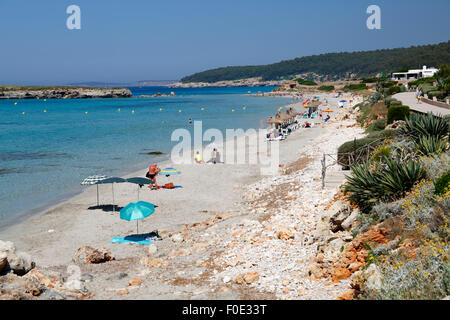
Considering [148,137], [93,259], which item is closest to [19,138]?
[148,137]

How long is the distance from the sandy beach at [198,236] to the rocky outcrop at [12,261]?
1.29m

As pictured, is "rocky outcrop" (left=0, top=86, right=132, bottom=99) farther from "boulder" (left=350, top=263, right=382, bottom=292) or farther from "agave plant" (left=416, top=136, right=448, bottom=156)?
"boulder" (left=350, top=263, right=382, bottom=292)

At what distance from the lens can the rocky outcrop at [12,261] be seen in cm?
700

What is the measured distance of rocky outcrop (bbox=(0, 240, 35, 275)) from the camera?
700 cm

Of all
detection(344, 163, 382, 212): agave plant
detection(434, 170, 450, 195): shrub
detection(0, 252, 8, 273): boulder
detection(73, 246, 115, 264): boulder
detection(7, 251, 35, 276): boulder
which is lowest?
detection(73, 246, 115, 264): boulder

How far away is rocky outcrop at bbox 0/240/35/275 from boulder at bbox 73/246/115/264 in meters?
2.40

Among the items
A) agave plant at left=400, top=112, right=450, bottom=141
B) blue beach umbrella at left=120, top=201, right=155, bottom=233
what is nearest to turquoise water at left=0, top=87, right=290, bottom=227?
blue beach umbrella at left=120, top=201, right=155, bottom=233

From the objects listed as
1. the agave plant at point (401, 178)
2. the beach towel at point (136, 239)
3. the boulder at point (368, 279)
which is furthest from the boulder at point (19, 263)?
the agave plant at point (401, 178)

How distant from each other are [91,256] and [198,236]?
9.52ft

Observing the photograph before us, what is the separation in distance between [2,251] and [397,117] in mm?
19352

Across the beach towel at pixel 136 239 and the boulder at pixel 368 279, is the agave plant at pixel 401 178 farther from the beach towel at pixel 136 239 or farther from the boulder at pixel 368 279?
the beach towel at pixel 136 239

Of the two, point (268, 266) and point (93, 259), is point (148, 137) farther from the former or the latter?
point (268, 266)

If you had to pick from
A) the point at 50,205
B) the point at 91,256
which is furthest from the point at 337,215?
the point at 50,205
